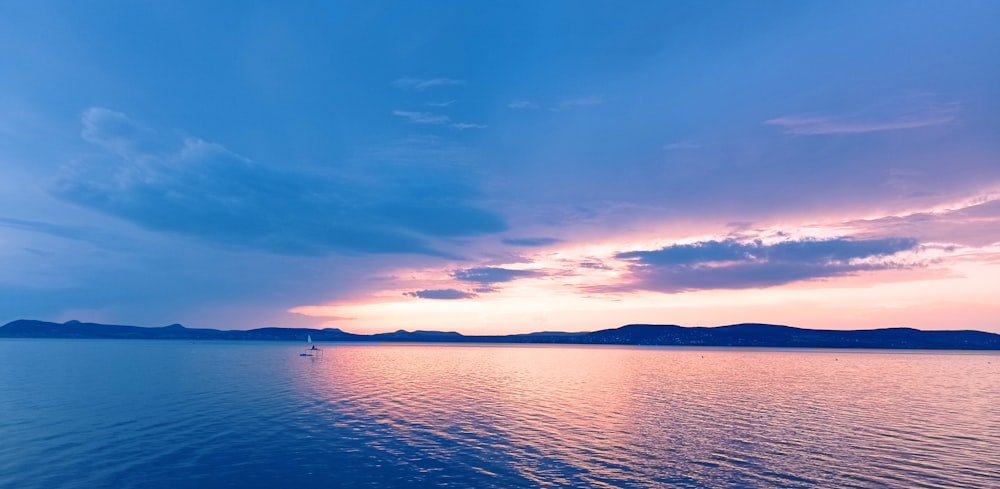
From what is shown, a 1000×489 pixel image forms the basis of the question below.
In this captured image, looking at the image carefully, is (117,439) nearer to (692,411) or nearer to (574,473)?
(574,473)

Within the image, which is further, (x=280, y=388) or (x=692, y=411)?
(x=280, y=388)

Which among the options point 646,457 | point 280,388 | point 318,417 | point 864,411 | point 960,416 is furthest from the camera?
point 280,388

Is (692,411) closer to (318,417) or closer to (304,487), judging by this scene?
(318,417)

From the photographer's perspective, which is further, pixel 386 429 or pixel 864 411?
pixel 864 411

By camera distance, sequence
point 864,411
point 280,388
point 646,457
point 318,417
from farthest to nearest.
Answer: point 280,388 < point 864,411 < point 318,417 < point 646,457

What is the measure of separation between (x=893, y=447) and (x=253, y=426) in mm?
60373

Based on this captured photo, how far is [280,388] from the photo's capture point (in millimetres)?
88625

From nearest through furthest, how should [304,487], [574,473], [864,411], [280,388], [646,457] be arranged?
[304,487] < [574,473] < [646,457] < [864,411] < [280,388]

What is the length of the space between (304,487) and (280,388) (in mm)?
60335

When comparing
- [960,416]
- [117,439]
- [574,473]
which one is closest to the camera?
[574,473]

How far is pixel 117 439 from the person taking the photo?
154ft

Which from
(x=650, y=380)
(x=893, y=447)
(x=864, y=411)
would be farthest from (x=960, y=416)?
(x=650, y=380)

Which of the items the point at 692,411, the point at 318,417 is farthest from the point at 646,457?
the point at 318,417

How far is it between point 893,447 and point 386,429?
46.8m
